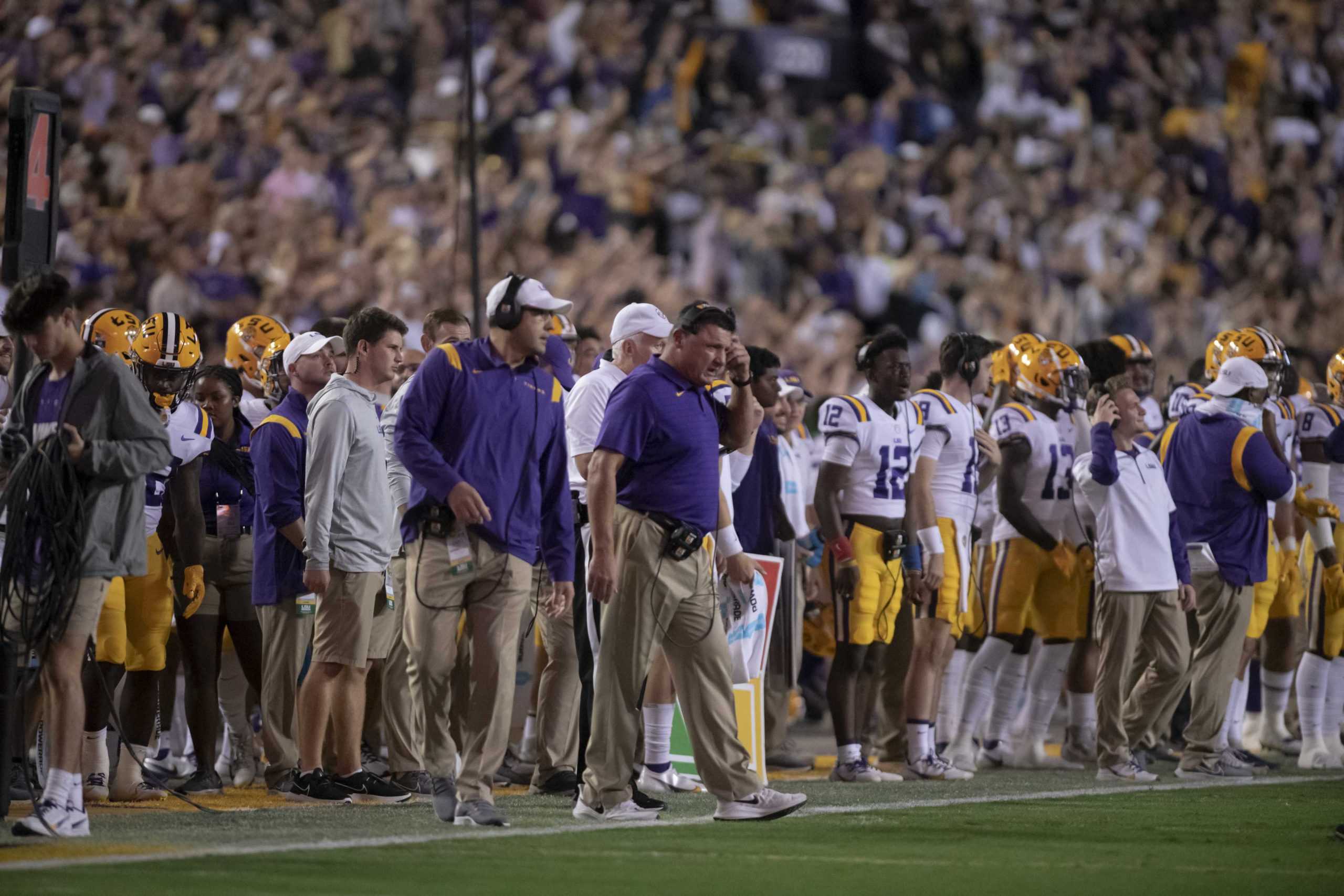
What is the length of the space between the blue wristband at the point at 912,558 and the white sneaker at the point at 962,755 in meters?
1.15

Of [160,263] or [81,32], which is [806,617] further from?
[81,32]

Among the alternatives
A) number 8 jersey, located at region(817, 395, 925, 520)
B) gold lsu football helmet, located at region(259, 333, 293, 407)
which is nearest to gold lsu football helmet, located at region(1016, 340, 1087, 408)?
number 8 jersey, located at region(817, 395, 925, 520)

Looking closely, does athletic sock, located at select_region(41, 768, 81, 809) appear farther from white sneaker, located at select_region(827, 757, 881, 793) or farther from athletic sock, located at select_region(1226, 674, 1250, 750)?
athletic sock, located at select_region(1226, 674, 1250, 750)

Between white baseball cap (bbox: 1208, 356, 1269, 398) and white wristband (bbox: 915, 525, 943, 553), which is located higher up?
white baseball cap (bbox: 1208, 356, 1269, 398)

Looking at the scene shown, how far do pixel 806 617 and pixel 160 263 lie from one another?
6.18 m

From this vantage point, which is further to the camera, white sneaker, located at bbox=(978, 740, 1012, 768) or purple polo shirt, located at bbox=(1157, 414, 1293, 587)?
white sneaker, located at bbox=(978, 740, 1012, 768)

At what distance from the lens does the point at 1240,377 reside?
453 inches

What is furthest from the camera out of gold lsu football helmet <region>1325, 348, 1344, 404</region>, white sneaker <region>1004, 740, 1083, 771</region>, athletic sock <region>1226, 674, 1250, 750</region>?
gold lsu football helmet <region>1325, 348, 1344, 404</region>

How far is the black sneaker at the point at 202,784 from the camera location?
973cm

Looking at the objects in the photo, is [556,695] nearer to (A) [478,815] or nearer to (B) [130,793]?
(A) [478,815]

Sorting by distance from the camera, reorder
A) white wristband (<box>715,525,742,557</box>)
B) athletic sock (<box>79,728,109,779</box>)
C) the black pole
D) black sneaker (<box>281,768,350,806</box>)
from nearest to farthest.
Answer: white wristband (<box>715,525,742,557</box>) → athletic sock (<box>79,728,109,779</box>) → black sneaker (<box>281,768,350,806</box>) → the black pole

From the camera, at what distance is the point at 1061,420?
39.2 feet

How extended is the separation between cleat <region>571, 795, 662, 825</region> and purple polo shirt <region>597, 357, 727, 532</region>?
119 centimetres

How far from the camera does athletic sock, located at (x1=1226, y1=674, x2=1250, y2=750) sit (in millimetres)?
12472
